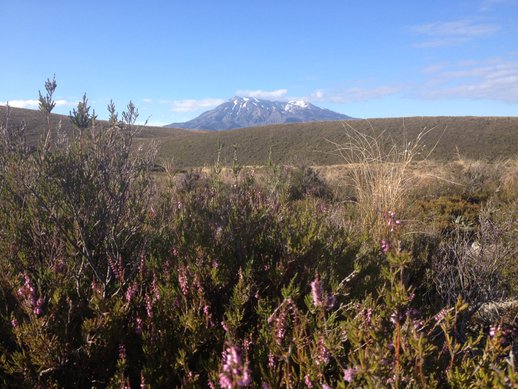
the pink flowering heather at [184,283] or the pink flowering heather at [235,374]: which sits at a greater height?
the pink flowering heather at [235,374]

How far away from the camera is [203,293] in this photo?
225 cm

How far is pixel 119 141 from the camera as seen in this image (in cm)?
332

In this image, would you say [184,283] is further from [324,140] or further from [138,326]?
[324,140]

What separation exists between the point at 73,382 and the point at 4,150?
2.44 m

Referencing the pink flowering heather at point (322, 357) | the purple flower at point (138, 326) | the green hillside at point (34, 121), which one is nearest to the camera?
the pink flowering heather at point (322, 357)

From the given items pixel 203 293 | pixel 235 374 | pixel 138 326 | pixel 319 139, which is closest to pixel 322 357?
pixel 235 374

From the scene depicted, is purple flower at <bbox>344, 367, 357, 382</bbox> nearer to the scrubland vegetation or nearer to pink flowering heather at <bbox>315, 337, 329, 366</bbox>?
the scrubland vegetation

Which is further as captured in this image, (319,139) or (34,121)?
(34,121)

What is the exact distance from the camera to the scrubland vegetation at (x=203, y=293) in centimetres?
166

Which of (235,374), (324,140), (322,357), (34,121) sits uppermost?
(34,121)

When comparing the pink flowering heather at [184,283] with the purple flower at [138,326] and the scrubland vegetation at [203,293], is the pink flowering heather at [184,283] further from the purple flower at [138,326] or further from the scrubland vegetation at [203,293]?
the purple flower at [138,326]

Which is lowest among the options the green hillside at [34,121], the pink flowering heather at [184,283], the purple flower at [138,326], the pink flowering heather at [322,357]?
the purple flower at [138,326]

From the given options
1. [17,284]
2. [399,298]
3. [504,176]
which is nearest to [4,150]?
[17,284]

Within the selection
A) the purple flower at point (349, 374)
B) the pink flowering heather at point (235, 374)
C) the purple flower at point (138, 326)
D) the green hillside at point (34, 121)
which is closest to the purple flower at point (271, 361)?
the purple flower at point (349, 374)
